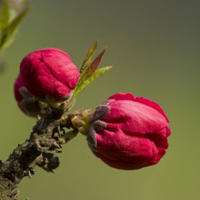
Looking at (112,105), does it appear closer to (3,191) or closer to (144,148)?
(144,148)

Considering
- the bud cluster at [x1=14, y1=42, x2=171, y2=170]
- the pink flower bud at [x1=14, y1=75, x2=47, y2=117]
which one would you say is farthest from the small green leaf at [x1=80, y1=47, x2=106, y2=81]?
the pink flower bud at [x1=14, y1=75, x2=47, y2=117]

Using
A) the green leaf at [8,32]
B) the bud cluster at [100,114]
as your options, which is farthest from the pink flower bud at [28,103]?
the green leaf at [8,32]

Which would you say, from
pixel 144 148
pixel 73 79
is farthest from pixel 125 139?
pixel 73 79

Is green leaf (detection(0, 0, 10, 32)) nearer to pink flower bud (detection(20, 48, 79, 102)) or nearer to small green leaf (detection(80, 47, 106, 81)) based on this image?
pink flower bud (detection(20, 48, 79, 102))

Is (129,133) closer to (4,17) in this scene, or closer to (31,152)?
(31,152)

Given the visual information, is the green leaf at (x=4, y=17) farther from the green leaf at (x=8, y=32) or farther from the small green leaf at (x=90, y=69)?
the small green leaf at (x=90, y=69)

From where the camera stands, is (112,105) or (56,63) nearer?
(56,63)

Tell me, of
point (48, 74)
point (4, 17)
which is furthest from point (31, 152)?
point (4, 17)
